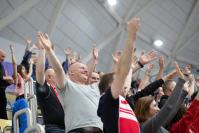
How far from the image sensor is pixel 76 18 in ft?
40.6

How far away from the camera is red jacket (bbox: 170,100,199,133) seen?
387 cm

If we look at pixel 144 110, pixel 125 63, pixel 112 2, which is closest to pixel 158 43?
pixel 112 2

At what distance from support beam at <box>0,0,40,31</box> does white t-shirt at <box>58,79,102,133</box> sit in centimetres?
696

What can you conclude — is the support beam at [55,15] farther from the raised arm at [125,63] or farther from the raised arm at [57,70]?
the raised arm at [125,63]

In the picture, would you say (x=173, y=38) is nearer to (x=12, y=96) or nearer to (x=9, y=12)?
(x=9, y=12)

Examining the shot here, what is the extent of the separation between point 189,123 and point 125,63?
1.53 meters

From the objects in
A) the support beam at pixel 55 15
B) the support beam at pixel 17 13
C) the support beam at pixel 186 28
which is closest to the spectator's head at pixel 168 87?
the support beam at pixel 17 13

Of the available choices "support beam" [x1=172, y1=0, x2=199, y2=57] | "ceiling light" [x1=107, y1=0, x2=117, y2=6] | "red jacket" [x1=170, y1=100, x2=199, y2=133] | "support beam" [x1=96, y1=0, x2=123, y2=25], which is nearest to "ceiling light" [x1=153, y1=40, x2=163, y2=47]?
"support beam" [x1=172, y1=0, x2=199, y2=57]

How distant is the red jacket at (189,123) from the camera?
3873 mm

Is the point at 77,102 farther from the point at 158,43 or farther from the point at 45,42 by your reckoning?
the point at 158,43

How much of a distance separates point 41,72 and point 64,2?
792cm

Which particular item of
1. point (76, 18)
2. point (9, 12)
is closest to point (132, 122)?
point (9, 12)

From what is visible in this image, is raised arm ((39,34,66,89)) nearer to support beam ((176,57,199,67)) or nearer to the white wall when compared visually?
the white wall

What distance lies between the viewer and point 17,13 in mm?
10172
